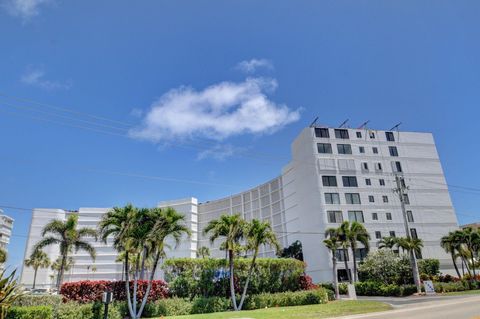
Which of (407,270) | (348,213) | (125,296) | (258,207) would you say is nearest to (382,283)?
(407,270)

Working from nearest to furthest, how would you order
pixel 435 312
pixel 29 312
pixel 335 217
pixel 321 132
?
pixel 29 312 → pixel 435 312 → pixel 335 217 → pixel 321 132

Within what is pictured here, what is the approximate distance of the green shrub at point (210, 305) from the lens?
24359 mm

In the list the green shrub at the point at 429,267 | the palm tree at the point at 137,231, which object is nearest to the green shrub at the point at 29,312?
the palm tree at the point at 137,231

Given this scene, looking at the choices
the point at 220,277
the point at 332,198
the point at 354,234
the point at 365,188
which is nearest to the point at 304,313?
the point at 220,277

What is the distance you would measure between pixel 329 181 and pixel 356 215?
25.1 feet

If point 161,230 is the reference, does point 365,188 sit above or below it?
above

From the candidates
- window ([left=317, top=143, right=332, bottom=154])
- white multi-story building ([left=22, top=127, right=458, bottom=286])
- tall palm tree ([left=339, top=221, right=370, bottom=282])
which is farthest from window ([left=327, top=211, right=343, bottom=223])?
window ([left=317, top=143, right=332, bottom=154])

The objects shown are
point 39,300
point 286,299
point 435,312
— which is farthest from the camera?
point 286,299

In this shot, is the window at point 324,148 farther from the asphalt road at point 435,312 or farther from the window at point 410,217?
the asphalt road at point 435,312

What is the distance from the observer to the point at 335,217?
2180 inches

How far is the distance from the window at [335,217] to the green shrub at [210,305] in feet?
112

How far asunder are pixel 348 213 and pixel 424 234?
1499 centimetres

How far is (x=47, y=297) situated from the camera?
20.4 m

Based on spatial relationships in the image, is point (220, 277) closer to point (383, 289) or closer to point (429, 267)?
point (383, 289)
